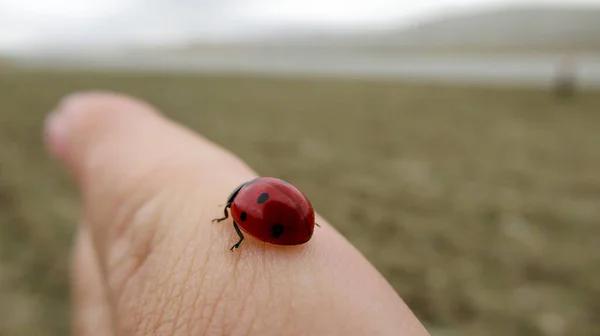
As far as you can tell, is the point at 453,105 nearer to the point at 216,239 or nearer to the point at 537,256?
the point at 537,256

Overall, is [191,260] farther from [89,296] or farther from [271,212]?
[89,296]

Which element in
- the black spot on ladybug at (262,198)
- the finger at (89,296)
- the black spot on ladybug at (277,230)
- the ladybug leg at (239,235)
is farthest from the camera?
the finger at (89,296)

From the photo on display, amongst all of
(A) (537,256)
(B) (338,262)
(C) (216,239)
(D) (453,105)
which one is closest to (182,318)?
(C) (216,239)

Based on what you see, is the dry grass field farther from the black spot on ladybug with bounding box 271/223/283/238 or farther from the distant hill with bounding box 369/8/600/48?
the distant hill with bounding box 369/8/600/48

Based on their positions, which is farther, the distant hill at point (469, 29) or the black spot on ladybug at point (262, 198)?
the distant hill at point (469, 29)

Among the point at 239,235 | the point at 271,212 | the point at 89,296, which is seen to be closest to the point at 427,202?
the point at 89,296

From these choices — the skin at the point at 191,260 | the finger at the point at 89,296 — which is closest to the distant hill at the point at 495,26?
the finger at the point at 89,296

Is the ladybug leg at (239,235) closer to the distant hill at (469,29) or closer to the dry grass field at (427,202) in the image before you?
the dry grass field at (427,202)
